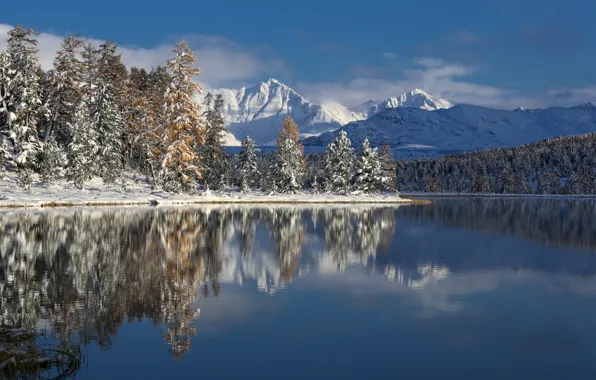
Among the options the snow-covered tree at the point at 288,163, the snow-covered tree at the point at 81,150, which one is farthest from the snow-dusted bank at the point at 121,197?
the snow-covered tree at the point at 288,163

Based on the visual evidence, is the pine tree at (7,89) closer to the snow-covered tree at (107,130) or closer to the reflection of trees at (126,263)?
the snow-covered tree at (107,130)

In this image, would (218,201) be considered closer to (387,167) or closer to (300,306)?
(387,167)

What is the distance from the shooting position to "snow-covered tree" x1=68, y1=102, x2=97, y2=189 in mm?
69250

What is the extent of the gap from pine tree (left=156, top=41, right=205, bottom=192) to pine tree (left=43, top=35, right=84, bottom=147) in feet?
51.7

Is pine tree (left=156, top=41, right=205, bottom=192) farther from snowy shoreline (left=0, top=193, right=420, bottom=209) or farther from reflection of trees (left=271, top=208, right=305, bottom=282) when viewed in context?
reflection of trees (left=271, top=208, right=305, bottom=282)

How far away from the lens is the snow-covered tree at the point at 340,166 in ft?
319

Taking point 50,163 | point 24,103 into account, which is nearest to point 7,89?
point 24,103

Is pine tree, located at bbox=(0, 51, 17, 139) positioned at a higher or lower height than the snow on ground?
higher

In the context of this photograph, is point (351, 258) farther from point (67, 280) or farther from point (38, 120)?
point (38, 120)

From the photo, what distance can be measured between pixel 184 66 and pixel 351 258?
54163 millimetres

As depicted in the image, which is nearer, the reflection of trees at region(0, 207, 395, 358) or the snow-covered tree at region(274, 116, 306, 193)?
the reflection of trees at region(0, 207, 395, 358)

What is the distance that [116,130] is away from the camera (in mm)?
77562

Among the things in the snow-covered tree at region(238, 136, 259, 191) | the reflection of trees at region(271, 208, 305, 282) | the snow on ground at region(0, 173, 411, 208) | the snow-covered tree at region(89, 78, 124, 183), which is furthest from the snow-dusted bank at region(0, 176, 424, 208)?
the reflection of trees at region(271, 208, 305, 282)

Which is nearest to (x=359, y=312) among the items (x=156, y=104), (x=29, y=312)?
(x=29, y=312)
